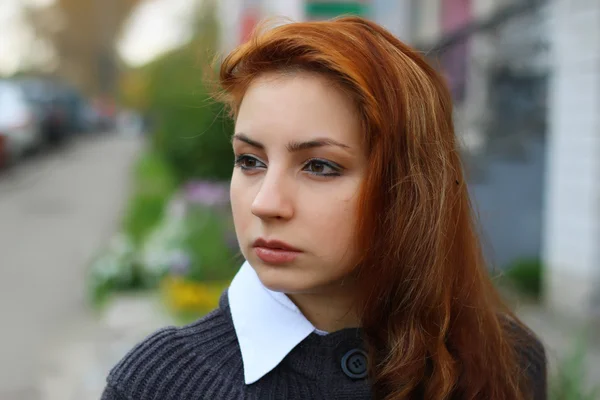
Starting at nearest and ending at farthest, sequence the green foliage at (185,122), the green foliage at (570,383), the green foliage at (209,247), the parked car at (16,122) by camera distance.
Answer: the green foliage at (570,383) → the green foliage at (209,247) → the green foliage at (185,122) → the parked car at (16,122)

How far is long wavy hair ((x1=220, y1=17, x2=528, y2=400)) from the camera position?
132cm

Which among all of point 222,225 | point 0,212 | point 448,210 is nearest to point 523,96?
point 222,225

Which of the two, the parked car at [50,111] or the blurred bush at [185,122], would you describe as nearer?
the blurred bush at [185,122]

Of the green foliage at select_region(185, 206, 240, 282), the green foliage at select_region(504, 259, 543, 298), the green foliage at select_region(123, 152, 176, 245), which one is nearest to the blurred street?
the green foliage at select_region(123, 152, 176, 245)

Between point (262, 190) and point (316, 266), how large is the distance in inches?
6.9

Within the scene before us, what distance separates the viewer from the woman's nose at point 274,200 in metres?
1.28

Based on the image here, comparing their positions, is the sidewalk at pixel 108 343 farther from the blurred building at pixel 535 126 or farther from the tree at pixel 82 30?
the tree at pixel 82 30

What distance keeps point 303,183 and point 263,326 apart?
0.30 meters

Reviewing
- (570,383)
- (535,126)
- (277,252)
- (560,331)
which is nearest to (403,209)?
(277,252)

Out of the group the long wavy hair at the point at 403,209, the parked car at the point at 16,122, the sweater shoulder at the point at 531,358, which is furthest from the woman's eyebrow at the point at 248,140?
the parked car at the point at 16,122

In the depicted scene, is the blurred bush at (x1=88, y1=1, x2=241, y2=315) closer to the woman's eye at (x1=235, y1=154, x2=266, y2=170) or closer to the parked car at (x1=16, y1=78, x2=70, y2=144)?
the woman's eye at (x1=235, y1=154, x2=266, y2=170)

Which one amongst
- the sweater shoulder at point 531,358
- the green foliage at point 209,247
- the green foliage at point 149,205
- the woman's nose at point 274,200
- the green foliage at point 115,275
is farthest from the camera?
the green foliage at point 149,205

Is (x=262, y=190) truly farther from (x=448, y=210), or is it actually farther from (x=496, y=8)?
(x=496, y=8)

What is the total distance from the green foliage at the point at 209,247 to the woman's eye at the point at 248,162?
3.36 metres
